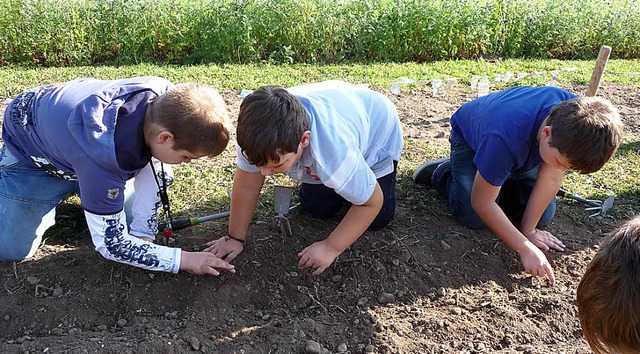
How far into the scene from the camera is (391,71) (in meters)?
6.23

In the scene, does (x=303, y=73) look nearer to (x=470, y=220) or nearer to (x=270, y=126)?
(x=470, y=220)

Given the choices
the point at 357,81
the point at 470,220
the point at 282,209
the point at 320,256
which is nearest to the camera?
the point at 320,256

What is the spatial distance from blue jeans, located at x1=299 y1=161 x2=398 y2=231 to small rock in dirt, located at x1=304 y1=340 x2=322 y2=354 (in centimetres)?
90

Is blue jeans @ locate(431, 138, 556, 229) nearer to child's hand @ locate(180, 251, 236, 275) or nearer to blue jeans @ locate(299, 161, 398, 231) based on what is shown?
blue jeans @ locate(299, 161, 398, 231)

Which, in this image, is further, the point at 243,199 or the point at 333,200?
the point at 333,200

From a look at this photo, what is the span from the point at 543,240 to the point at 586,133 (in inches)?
33.9

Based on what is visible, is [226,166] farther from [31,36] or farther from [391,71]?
[31,36]

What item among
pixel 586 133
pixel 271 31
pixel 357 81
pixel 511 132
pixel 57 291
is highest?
pixel 586 133

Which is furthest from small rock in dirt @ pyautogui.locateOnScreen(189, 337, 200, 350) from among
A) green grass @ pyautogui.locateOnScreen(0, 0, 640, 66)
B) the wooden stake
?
green grass @ pyautogui.locateOnScreen(0, 0, 640, 66)

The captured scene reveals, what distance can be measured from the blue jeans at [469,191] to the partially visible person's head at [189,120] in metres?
1.50

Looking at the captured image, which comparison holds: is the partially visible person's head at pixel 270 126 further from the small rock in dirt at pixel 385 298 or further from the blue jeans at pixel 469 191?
the blue jeans at pixel 469 191

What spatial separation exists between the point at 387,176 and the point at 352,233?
60cm

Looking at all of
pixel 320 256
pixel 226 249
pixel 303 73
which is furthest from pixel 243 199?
pixel 303 73

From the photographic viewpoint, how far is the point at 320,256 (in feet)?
8.60
